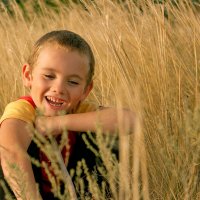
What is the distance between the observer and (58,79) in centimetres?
219

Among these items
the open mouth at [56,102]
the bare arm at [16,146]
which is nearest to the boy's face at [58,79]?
the open mouth at [56,102]

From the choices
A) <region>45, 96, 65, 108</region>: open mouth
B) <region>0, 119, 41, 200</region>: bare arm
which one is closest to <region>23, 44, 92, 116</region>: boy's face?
<region>45, 96, 65, 108</region>: open mouth

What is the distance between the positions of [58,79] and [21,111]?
0.59ft

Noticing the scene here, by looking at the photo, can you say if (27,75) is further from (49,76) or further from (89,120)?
(89,120)

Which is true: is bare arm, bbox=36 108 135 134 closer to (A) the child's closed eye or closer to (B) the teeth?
(B) the teeth

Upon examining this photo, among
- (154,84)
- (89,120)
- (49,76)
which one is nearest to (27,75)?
(49,76)

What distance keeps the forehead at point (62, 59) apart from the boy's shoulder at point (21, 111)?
0.15 m

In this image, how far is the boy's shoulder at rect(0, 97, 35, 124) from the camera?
218 cm

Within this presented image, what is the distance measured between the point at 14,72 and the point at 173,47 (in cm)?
89

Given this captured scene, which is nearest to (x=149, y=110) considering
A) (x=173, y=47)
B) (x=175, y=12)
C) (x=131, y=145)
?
(x=131, y=145)

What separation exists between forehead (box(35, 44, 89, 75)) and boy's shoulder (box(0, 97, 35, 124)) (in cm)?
15

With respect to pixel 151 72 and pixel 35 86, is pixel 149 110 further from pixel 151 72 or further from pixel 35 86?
pixel 35 86

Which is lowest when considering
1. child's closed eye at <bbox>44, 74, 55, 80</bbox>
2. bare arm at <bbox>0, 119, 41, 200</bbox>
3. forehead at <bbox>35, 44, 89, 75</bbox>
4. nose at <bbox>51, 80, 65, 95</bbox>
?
bare arm at <bbox>0, 119, 41, 200</bbox>

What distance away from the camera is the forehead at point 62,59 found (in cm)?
221
